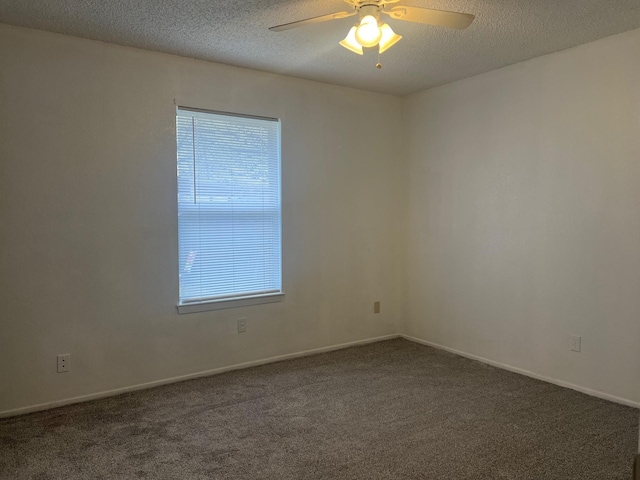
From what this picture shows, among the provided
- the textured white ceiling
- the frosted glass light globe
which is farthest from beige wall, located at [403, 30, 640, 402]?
the frosted glass light globe

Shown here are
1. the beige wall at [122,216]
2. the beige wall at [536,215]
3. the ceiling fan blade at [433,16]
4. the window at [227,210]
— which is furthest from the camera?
the window at [227,210]

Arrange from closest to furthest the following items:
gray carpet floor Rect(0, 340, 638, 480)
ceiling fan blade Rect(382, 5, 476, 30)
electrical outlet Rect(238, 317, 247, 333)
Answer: ceiling fan blade Rect(382, 5, 476, 30), gray carpet floor Rect(0, 340, 638, 480), electrical outlet Rect(238, 317, 247, 333)

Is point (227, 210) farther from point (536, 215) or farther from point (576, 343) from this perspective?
point (576, 343)

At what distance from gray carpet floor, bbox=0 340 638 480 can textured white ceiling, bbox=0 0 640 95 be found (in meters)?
2.33

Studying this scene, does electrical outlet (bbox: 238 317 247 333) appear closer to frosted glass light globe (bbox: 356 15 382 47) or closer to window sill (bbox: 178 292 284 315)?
window sill (bbox: 178 292 284 315)

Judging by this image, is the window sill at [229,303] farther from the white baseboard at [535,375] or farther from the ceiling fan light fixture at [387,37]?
the ceiling fan light fixture at [387,37]

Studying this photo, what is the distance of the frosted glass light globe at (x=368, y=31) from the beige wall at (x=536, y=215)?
182 cm

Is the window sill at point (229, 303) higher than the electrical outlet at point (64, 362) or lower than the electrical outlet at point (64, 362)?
higher

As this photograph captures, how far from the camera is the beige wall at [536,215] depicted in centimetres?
310

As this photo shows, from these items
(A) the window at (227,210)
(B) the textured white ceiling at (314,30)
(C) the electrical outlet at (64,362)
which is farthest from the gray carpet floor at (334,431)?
(B) the textured white ceiling at (314,30)

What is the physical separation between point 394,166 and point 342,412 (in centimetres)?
252

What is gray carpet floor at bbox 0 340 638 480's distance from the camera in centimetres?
232

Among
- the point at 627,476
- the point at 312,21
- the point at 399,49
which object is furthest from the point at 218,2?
the point at 627,476

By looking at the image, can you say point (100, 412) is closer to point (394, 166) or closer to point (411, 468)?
point (411, 468)
